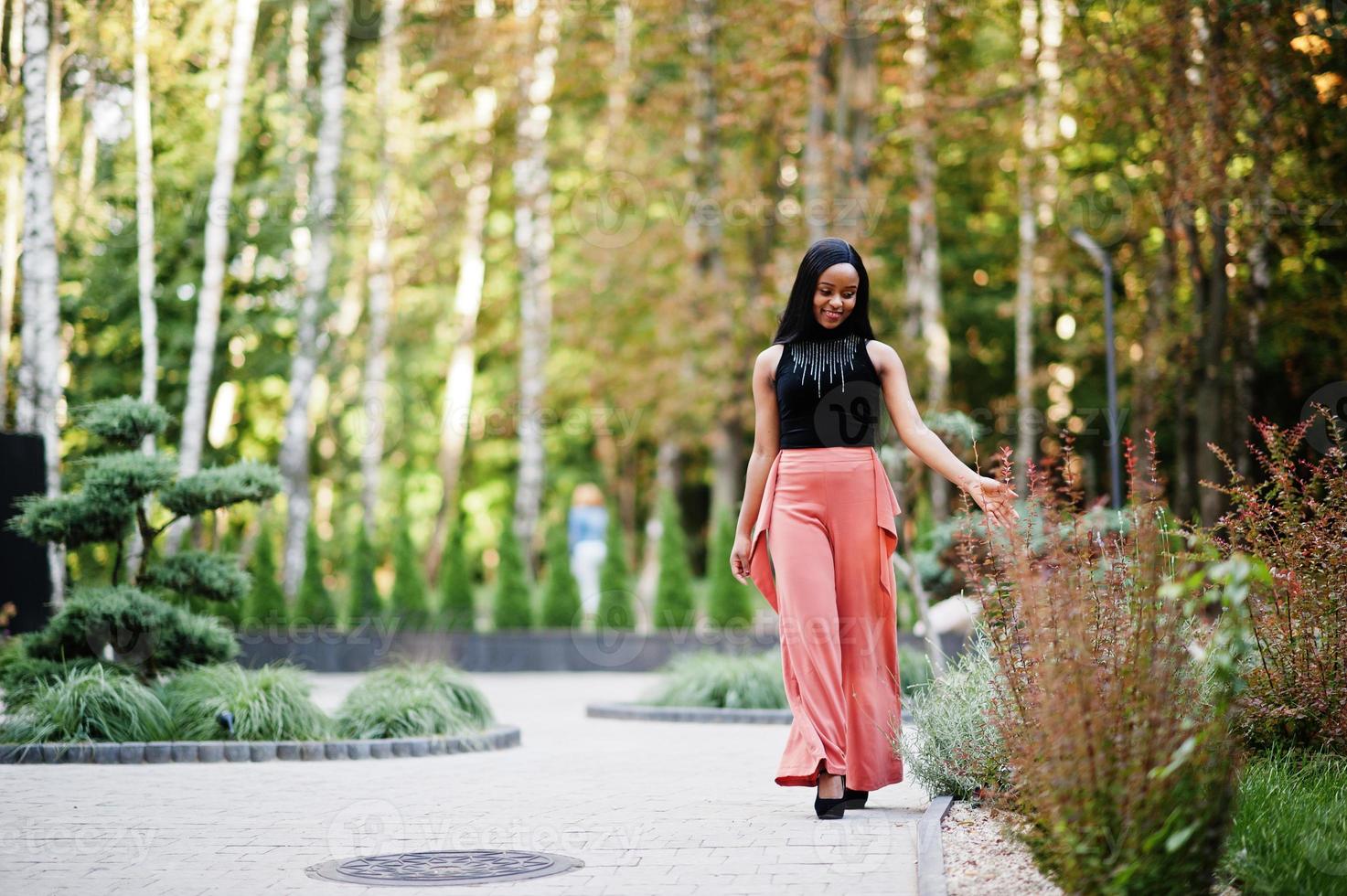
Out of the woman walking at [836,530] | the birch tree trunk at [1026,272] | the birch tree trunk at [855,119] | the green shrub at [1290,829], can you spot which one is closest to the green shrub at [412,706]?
the woman walking at [836,530]

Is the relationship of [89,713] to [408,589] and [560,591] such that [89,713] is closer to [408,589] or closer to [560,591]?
[560,591]

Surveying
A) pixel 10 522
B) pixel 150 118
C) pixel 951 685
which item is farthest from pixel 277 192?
pixel 951 685

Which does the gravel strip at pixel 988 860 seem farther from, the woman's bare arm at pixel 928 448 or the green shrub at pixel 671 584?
the green shrub at pixel 671 584

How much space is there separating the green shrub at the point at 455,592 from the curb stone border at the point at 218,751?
1116cm

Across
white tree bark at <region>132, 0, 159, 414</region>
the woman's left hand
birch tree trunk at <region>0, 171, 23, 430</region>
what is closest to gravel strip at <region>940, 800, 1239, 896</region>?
the woman's left hand

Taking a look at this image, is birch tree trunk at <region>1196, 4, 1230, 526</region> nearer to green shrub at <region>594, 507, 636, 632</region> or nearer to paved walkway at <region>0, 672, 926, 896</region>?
green shrub at <region>594, 507, 636, 632</region>

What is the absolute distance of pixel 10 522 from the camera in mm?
10969

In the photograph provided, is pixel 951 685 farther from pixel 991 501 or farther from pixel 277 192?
pixel 277 192

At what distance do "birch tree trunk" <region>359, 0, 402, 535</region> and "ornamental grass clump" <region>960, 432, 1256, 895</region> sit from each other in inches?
865

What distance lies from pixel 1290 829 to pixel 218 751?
6.55 m

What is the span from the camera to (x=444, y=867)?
5922mm

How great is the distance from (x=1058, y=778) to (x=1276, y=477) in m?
3.49

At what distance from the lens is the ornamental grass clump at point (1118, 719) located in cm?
437

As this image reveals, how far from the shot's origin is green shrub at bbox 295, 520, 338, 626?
21047mm
